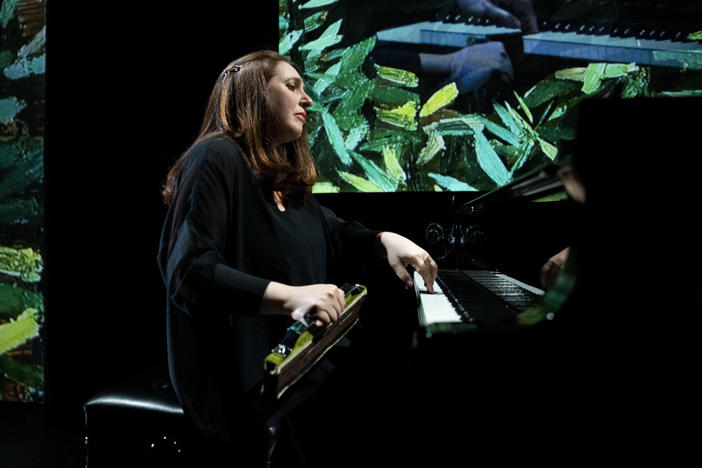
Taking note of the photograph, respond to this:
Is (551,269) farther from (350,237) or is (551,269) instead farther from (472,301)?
(350,237)

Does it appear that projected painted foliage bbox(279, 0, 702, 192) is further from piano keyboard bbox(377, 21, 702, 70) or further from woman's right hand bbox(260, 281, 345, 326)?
woman's right hand bbox(260, 281, 345, 326)

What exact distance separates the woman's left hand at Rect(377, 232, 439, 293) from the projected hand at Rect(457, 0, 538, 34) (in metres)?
1.62

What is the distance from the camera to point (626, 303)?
0.74 m

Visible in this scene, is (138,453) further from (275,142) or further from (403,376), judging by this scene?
(275,142)

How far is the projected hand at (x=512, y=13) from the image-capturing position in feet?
8.44

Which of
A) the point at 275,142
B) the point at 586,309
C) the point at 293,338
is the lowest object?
the point at 293,338

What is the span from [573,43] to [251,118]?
6.31 ft

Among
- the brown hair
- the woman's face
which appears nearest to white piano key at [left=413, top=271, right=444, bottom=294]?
the brown hair

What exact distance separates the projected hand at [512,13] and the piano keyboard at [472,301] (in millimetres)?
1546

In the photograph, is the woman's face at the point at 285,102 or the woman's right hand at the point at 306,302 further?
the woman's face at the point at 285,102

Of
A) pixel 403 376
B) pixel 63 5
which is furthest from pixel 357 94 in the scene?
pixel 63 5

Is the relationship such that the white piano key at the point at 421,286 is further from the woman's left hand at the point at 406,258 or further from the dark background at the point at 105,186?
the dark background at the point at 105,186

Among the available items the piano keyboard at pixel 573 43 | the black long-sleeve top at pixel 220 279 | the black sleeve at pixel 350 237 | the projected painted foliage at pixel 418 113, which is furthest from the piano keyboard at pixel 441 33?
the black long-sleeve top at pixel 220 279

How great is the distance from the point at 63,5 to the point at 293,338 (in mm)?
3204
